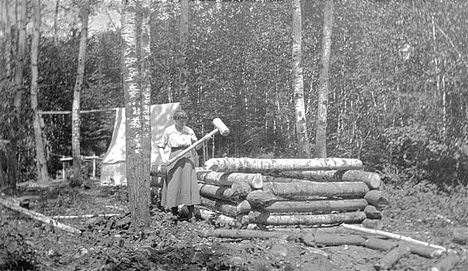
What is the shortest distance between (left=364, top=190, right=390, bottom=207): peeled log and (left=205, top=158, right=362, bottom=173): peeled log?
1.89 ft

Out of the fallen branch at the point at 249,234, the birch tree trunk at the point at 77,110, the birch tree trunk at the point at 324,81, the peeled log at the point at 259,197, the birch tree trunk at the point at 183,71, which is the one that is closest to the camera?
the fallen branch at the point at 249,234

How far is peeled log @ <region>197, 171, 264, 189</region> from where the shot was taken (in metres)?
8.20

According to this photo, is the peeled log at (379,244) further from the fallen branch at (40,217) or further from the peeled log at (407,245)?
the fallen branch at (40,217)

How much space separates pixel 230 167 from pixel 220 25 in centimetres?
1004

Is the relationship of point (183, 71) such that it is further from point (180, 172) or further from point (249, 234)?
point (249, 234)

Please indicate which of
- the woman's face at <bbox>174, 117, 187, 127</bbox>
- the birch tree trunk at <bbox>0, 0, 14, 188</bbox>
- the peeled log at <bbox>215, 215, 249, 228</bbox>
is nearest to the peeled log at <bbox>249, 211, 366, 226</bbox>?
the peeled log at <bbox>215, 215, 249, 228</bbox>

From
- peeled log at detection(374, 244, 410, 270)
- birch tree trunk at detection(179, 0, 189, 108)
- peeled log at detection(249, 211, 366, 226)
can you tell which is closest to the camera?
peeled log at detection(374, 244, 410, 270)

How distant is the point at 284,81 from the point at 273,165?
29.1 ft

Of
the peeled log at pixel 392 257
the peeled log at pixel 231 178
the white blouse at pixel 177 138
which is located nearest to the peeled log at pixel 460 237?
the peeled log at pixel 392 257

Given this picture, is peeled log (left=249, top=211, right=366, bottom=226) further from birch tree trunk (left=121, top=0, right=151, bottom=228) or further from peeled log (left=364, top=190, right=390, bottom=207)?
birch tree trunk (left=121, top=0, right=151, bottom=228)

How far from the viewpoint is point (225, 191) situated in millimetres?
8914

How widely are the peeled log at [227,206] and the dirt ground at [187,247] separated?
281mm

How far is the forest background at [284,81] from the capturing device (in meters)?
10.8

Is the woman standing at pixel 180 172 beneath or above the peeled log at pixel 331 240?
above
